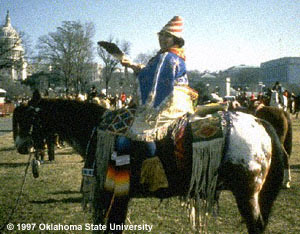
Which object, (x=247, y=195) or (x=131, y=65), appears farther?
(x=131, y=65)

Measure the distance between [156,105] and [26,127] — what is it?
1.78m

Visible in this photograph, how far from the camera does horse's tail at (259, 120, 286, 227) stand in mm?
4246

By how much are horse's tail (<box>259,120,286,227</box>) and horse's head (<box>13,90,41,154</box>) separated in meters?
2.95

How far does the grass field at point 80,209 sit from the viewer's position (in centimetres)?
542

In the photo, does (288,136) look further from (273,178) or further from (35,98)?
(35,98)

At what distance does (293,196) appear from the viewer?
692 centimetres

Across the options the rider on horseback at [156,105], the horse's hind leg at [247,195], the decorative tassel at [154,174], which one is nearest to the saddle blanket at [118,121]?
the rider on horseback at [156,105]

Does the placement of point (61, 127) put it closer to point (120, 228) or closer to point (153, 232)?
point (120, 228)

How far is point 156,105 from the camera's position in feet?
13.1

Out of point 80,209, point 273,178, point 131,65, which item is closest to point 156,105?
point 131,65

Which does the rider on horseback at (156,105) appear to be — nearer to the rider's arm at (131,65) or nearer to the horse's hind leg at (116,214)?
the rider's arm at (131,65)

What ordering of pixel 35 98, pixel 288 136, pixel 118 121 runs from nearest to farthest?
pixel 118 121
pixel 35 98
pixel 288 136

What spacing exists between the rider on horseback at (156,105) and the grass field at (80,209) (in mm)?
895

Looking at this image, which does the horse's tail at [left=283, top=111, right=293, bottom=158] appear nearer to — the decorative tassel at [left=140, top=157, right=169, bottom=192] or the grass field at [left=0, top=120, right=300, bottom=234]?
the grass field at [left=0, top=120, right=300, bottom=234]
